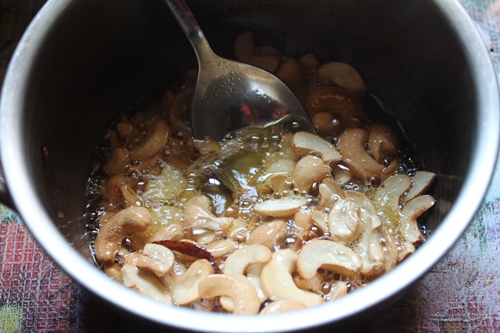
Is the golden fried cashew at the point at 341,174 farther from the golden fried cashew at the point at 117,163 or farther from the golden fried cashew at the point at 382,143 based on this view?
the golden fried cashew at the point at 117,163

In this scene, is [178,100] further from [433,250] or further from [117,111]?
[433,250]

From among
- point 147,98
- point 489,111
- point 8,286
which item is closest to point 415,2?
point 489,111

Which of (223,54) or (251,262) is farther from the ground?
(223,54)

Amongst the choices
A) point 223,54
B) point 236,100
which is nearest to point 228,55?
point 223,54

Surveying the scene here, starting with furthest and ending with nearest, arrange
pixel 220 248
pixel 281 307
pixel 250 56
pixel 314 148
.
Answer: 1. pixel 250 56
2. pixel 314 148
3. pixel 220 248
4. pixel 281 307

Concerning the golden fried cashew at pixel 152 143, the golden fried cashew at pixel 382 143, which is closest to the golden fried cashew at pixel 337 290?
the golden fried cashew at pixel 382 143

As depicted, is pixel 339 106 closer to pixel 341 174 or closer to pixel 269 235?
pixel 341 174

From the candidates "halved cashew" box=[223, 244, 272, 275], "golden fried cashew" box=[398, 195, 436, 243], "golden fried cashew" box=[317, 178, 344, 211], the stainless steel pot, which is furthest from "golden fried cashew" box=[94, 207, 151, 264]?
"golden fried cashew" box=[398, 195, 436, 243]
